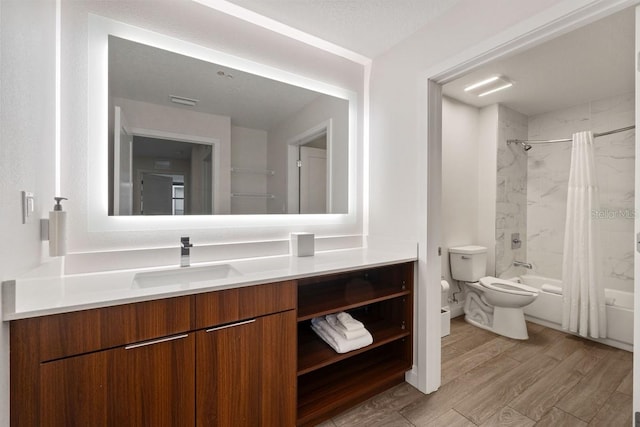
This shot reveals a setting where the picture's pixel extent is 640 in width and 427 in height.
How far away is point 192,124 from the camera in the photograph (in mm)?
1663

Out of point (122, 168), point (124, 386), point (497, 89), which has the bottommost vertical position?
point (124, 386)

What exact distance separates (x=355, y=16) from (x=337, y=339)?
2021mm

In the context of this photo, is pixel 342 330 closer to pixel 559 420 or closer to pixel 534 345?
pixel 559 420

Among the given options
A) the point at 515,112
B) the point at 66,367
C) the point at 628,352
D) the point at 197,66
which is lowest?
the point at 628,352

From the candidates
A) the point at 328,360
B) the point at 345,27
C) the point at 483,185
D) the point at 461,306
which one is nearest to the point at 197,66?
the point at 345,27

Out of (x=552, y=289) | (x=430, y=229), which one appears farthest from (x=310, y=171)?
(x=552, y=289)

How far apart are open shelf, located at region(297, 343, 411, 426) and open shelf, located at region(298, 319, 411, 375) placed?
0.66ft

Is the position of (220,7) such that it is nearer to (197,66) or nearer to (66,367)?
(197,66)

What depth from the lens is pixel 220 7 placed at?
5.43 feet

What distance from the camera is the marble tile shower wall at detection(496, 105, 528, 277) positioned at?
10.2 ft

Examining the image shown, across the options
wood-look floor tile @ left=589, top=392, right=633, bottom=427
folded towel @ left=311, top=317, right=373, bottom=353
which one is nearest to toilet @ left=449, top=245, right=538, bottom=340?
wood-look floor tile @ left=589, top=392, right=633, bottom=427

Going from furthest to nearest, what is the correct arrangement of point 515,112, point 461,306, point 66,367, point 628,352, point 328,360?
1. point 515,112
2. point 461,306
3. point 628,352
4. point 328,360
5. point 66,367

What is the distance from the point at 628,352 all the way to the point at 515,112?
263cm

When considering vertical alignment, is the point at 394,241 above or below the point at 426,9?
below
